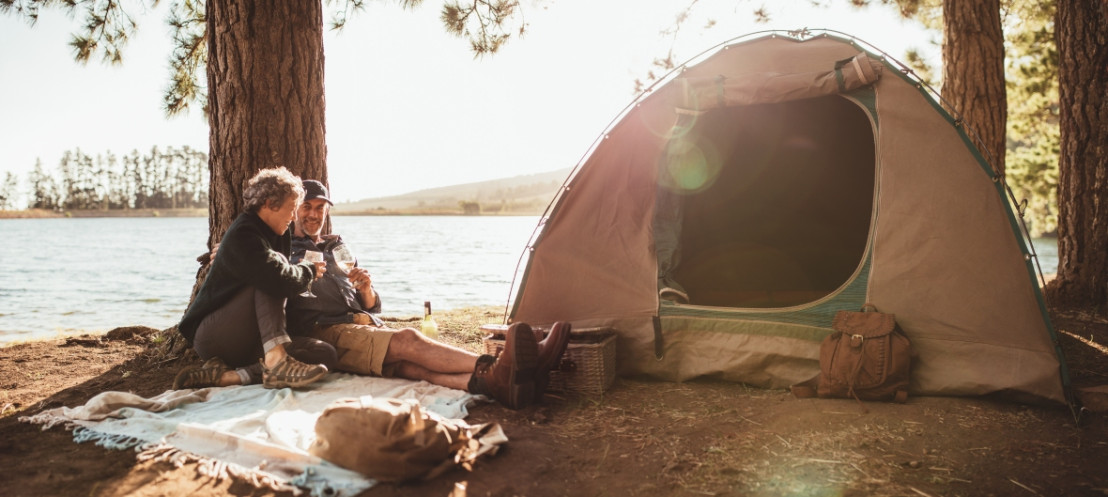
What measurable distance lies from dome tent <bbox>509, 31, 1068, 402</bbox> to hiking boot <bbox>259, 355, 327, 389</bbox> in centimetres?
133

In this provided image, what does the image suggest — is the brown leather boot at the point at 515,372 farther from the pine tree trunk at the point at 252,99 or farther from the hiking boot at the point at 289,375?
the pine tree trunk at the point at 252,99

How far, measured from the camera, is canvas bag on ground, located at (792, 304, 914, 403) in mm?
3164

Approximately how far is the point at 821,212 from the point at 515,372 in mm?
3233

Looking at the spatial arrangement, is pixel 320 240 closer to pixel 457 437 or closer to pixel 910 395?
pixel 457 437

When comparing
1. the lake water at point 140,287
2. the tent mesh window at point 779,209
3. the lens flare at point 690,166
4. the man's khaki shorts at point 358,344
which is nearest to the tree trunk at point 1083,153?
the tent mesh window at point 779,209

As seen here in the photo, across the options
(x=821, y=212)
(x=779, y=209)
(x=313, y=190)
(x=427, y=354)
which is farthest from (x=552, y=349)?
(x=821, y=212)

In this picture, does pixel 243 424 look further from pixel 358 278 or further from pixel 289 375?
pixel 358 278

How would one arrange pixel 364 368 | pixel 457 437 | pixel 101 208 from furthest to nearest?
pixel 101 208, pixel 364 368, pixel 457 437

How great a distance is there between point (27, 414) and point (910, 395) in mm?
4268

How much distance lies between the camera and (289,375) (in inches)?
126

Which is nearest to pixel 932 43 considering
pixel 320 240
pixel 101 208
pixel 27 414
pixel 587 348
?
pixel 587 348

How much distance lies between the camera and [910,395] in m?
3.27

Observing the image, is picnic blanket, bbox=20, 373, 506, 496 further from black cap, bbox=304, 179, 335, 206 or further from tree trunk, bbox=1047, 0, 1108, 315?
tree trunk, bbox=1047, 0, 1108, 315

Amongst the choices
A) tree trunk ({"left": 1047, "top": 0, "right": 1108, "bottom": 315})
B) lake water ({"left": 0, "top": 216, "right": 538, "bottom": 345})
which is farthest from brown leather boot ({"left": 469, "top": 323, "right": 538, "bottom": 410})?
lake water ({"left": 0, "top": 216, "right": 538, "bottom": 345})
